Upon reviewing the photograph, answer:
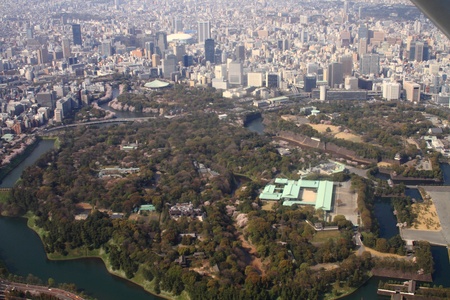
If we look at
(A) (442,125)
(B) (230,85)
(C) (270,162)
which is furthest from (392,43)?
(C) (270,162)

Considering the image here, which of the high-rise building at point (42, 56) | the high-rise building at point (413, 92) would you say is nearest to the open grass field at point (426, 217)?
the high-rise building at point (413, 92)

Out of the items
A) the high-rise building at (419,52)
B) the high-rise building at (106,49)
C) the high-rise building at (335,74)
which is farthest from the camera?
the high-rise building at (106,49)

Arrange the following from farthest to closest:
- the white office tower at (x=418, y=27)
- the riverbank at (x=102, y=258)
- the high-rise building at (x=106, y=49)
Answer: the white office tower at (x=418, y=27) < the high-rise building at (x=106, y=49) < the riverbank at (x=102, y=258)

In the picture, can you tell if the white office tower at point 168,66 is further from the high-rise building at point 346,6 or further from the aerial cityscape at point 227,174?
the high-rise building at point 346,6

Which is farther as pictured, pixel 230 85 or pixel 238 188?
pixel 230 85

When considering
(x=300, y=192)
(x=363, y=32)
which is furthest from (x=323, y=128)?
(x=363, y=32)

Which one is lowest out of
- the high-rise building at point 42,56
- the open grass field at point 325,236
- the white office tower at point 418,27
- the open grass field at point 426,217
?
the open grass field at point 426,217

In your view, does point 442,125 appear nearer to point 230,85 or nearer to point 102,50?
point 230,85
